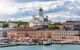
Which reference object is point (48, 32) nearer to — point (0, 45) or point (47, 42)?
point (47, 42)

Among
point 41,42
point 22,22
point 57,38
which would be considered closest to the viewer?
point 41,42

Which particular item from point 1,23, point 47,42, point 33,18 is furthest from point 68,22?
point 47,42

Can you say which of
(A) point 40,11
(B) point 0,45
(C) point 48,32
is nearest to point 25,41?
(B) point 0,45

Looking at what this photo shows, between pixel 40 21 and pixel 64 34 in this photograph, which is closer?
pixel 64 34

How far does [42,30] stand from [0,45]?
578cm

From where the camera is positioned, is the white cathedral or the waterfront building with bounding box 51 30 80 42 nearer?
the waterfront building with bounding box 51 30 80 42

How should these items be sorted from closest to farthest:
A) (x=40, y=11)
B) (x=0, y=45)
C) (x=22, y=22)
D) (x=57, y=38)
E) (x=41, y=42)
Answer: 1. (x=0, y=45)
2. (x=41, y=42)
3. (x=57, y=38)
4. (x=40, y=11)
5. (x=22, y=22)

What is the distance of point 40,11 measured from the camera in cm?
2277

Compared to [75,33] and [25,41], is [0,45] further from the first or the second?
[75,33]

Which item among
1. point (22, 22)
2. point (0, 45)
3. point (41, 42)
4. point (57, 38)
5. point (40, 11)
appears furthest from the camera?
point (22, 22)

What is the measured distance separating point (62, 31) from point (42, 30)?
101cm

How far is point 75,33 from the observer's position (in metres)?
18.9

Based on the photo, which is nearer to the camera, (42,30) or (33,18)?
(42,30)

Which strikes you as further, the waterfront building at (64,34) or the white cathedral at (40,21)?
the white cathedral at (40,21)
